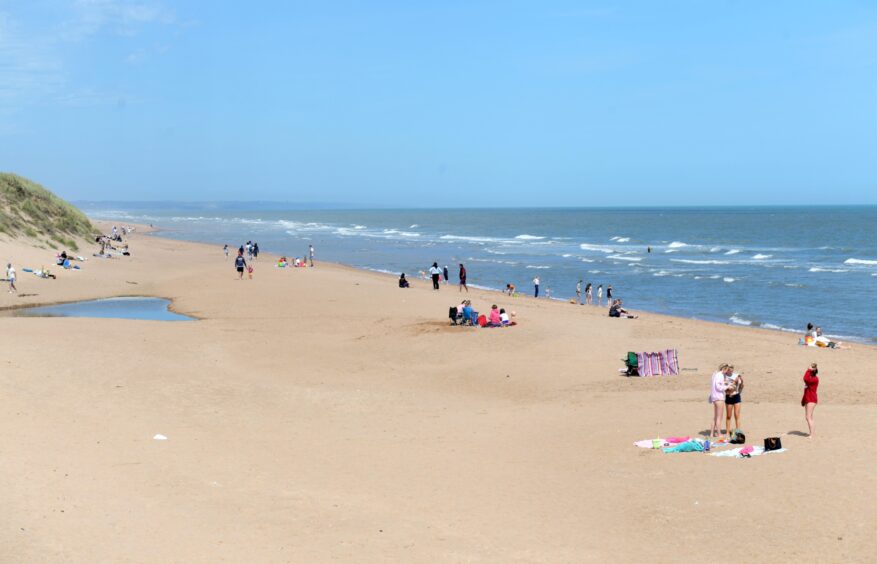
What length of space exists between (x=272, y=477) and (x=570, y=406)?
6794 mm

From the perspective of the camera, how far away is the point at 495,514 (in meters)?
10.5

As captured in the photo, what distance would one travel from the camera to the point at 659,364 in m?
19.0

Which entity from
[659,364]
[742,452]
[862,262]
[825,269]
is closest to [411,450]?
[742,452]

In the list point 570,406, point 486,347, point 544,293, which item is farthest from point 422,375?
point 544,293

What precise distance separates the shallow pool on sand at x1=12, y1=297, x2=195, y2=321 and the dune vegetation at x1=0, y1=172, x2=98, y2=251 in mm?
18246

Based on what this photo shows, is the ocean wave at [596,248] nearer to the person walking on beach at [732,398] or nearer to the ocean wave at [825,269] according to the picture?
the ocean wave at [825,269]

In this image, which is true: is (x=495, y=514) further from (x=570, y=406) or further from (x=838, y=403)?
(x=838, y=403)

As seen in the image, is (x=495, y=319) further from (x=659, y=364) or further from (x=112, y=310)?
(x=112, y=310)

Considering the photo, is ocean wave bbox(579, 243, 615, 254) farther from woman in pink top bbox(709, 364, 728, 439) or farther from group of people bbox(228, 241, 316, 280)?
woman in pink top bbox(709, 364, 728, 439)

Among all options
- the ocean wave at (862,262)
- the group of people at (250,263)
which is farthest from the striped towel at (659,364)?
the ocean wave at (862,262)

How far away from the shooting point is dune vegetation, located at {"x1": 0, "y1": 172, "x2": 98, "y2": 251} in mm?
49969

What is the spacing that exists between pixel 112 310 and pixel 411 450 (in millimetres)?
20470

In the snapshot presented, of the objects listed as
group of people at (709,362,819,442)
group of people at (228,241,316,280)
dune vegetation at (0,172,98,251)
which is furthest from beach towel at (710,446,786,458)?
dune vegetation at (0,172,98,251)

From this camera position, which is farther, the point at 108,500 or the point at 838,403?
the point at 838,403
